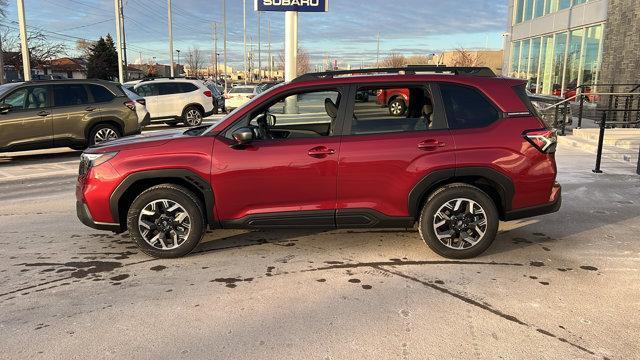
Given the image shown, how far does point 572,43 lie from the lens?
79.5 ft

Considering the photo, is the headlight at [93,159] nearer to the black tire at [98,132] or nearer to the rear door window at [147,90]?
the black tire at [98,132]

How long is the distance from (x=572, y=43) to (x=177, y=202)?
971 inches

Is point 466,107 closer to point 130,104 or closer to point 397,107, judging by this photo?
point 397,107

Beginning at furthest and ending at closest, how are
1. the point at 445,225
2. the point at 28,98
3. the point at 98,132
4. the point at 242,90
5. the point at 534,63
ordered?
the point at 534,63 < the point at 242,90 < the point at 98,132 < the point at 28,98 < the point at 445,225

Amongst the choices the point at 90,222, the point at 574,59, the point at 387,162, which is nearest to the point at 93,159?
the point at 90,222

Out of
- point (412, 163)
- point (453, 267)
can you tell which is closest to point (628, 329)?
point (453, 267)

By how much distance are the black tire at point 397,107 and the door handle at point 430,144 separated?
429 mm

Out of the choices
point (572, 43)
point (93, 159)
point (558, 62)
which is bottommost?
point (93, 159)

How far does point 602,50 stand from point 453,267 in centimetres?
2033

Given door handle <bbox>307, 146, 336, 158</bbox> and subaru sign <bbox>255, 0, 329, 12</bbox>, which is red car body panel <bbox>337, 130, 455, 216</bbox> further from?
subaru sign <bbox>255, 0, 329, 12</bbox>

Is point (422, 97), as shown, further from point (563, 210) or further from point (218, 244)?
point (563, 210)

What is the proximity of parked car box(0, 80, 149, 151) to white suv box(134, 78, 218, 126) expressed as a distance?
5740 mm

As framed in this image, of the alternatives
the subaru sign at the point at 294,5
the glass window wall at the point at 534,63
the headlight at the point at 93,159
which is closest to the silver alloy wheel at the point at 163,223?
the headlight at the point at 93,159

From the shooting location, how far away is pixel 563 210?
21.7 ft
